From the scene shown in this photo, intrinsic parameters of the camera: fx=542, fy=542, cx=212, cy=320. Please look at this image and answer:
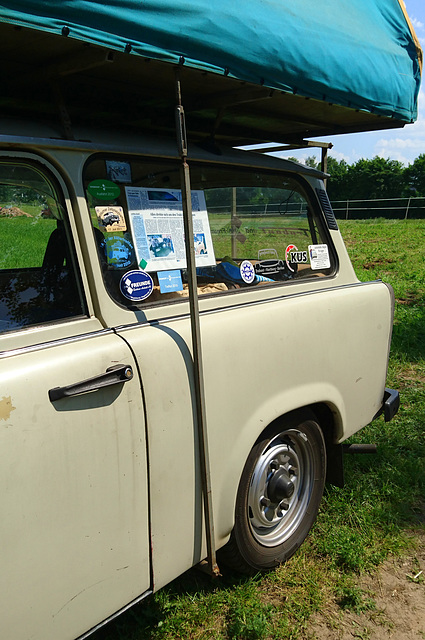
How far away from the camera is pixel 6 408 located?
59.9 inches

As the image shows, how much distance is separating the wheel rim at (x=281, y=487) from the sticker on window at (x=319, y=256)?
3.02 feet

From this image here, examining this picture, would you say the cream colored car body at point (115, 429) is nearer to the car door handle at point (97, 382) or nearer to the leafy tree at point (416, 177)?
the car door handle at point (97, 382)

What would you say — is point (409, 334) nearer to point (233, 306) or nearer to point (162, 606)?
point (233, 306)

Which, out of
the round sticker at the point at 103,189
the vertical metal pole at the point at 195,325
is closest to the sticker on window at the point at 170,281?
the vertical metal pole at the point at 195,325

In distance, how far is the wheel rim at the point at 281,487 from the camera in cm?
255

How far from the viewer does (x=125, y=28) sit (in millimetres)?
1642

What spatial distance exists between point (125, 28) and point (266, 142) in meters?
2.11

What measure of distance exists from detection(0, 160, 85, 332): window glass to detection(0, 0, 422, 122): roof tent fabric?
1.68ft

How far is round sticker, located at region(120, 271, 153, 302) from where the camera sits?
2.04m

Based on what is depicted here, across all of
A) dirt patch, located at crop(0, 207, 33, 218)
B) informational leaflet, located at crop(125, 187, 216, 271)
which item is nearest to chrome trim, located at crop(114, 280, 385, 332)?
informational leaflet, located at crop(125, 187, 216, 271)

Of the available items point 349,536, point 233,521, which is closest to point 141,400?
point 233,521

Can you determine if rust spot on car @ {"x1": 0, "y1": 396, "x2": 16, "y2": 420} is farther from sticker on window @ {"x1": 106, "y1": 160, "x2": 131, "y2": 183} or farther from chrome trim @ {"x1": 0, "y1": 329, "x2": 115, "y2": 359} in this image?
sticker on window @ {"x1": 106, "y1": 160, "x2": 131, "y2": 183}

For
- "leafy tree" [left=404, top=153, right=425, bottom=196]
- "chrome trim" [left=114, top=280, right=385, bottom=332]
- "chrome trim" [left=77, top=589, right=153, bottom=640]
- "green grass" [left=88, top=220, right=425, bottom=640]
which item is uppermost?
"leafy tree" [left=404, top=153, right=425, bottom=196]

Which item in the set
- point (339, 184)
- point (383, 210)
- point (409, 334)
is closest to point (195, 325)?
point (409, 334)
